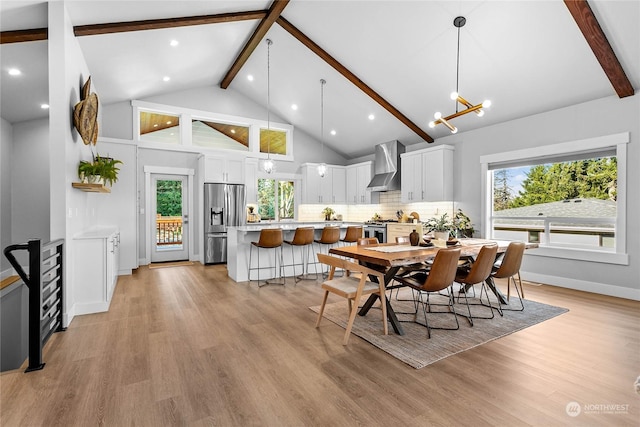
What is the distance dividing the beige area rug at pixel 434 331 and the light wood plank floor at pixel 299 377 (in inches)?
3.9

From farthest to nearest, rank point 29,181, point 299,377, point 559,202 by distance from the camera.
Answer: point 29,181
point 559,202
point 299,377

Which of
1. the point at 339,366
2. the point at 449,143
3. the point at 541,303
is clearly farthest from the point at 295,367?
the point at 449,143

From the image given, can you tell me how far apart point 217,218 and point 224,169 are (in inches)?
44.7

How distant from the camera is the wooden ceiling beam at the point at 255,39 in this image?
4811mm

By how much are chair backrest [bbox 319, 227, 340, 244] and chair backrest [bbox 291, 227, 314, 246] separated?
0.28m

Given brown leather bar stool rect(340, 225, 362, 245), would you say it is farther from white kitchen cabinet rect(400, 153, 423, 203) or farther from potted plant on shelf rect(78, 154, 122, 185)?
potted plant on shelf rect(78, 154, 122, 185)

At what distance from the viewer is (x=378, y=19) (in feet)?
14.9

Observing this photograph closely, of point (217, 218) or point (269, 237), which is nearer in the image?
point (269, 237)

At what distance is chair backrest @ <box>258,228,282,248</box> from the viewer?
4785mm

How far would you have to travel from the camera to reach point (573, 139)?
15.5ft

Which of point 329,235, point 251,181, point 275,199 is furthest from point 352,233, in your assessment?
point 275,199

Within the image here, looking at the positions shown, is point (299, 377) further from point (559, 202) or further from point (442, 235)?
point (559, 202)

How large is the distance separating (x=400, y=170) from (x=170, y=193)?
5.36m

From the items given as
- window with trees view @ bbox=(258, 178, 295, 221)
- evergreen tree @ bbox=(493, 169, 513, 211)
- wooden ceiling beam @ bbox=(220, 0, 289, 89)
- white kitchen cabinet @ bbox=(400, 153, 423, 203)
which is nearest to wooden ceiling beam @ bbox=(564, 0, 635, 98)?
evergreen tree @ bbox=(493, 169, 513, 211)
